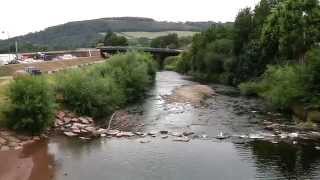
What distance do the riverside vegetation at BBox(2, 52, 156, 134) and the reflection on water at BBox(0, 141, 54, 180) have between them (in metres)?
4.03

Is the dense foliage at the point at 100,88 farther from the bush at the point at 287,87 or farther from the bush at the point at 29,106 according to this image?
the bush at the point at 287,87

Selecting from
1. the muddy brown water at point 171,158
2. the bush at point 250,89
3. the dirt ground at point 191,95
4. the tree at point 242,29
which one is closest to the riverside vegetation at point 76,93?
the muddy brown water at point 171,158

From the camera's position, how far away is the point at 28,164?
1730 inches

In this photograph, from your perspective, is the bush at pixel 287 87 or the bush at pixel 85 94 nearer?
the bush at pixel 85 94

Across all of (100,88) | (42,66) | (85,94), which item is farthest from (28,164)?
(42,66)

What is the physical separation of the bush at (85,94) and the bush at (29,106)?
315 inches

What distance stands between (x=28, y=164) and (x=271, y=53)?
59.7 m

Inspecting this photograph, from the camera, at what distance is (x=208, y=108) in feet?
233

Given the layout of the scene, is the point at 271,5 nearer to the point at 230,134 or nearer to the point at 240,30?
the point at 240,30

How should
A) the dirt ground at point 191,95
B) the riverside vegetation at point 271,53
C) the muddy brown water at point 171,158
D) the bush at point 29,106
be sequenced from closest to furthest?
1. the muddy brown water at point 171,158
2. the bush at point 29,106
3. the riverside vegetation at point 271,53
4. the dirt ground at point 191,95

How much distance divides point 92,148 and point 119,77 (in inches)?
1226

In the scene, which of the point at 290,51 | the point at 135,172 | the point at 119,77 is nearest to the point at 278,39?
the point at 290,51

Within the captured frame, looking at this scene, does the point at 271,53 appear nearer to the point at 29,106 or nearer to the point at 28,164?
the point at 29,106

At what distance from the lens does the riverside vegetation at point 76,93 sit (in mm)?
52969
